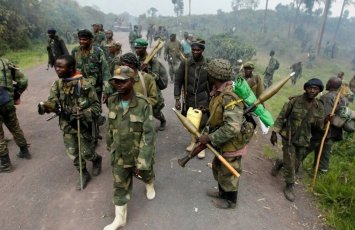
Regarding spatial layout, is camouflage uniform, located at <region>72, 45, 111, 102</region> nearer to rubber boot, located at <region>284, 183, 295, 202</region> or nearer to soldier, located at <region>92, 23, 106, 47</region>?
rubber boot, located at <region>284, 183, 295, 202</region>

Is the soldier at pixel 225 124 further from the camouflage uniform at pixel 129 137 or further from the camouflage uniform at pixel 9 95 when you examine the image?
the camouflage uniform at pixel 9 95

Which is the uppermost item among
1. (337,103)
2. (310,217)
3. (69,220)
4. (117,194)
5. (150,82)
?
(150,82)

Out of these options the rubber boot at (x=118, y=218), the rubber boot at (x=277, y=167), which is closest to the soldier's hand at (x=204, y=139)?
the rubber boot at (x=118, y=218)

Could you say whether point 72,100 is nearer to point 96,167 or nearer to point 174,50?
point 96,167

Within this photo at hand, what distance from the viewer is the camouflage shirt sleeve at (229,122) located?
10.9 feet

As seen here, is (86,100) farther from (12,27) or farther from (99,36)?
(12,27)

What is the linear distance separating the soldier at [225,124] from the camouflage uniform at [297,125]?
3.53 feet

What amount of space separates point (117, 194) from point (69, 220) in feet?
2.73

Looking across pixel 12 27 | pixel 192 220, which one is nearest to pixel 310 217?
pixel 192 220

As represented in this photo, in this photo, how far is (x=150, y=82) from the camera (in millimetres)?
4527

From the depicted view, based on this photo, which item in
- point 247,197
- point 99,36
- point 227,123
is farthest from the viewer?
Result: point 99,36

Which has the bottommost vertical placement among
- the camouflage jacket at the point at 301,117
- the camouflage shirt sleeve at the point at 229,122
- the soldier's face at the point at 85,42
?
the camouflage jacket at the point at 301,117

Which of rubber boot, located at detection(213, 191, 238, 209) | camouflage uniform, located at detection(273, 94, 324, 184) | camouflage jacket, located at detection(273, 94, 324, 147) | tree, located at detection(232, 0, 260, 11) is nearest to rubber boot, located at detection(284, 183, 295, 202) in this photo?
camouflage uniform, located at detection(273, 94, 324, 184)

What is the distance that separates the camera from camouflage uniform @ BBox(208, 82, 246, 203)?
334 cm
